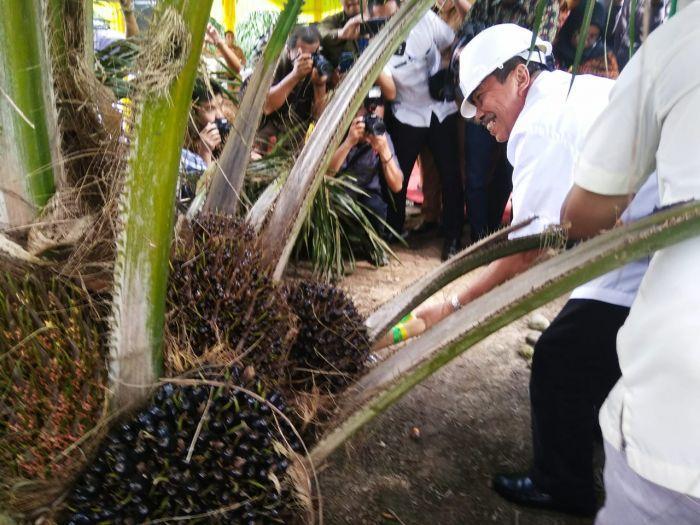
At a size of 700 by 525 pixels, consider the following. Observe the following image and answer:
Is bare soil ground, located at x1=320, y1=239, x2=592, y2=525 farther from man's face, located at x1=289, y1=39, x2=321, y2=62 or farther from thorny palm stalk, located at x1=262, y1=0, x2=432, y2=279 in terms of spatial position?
man's face, located at x1=289, y1=39, x2=321, y2=62

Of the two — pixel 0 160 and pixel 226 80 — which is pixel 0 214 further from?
pixel 226 80

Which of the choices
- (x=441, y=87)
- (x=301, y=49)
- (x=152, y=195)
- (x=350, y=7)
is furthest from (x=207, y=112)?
(x=441, y=87)

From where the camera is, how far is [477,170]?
351cm

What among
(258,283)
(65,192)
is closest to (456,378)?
(258,283)

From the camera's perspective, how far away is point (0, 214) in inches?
36.3

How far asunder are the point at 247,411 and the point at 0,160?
573 mm

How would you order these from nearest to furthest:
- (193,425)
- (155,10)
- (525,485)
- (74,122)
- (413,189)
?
(155,10)
(193,425)
(74,122)
(525,485)
(413,189)

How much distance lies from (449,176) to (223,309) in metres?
2.93

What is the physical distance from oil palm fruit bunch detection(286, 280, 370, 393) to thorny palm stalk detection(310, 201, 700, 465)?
0.20 m

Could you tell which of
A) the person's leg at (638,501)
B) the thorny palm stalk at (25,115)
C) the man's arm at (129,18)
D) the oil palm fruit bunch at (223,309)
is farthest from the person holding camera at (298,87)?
the person's leg at (638,501)

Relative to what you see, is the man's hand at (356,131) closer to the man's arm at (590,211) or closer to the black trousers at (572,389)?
the black trousers at (572,389)

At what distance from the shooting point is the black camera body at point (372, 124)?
3.01 metres

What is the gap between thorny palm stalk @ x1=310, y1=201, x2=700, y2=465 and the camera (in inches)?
32.2

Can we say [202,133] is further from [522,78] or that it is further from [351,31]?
[351,31]
